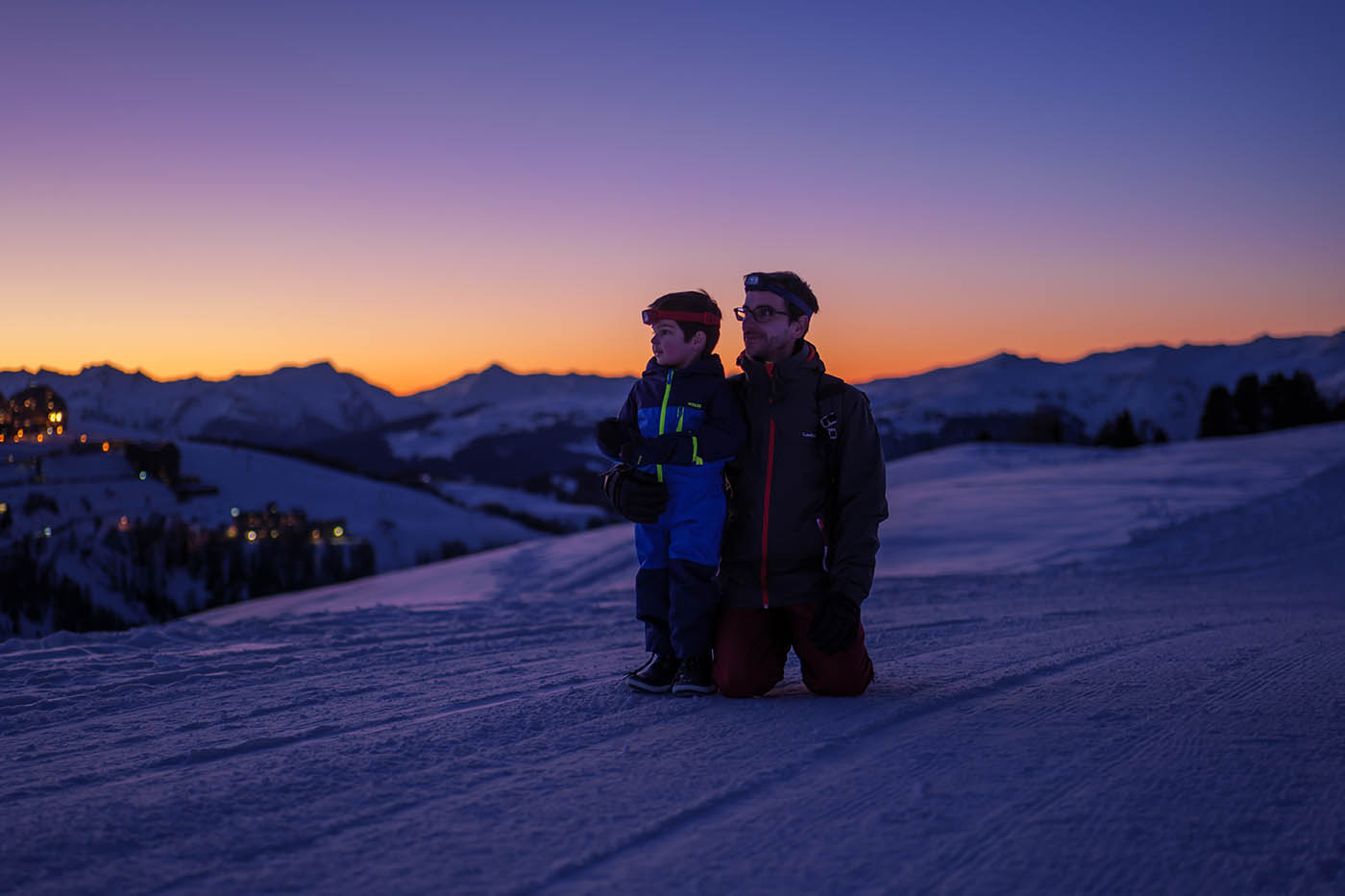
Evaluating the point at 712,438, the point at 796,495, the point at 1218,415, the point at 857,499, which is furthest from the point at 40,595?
the point at 1218,415

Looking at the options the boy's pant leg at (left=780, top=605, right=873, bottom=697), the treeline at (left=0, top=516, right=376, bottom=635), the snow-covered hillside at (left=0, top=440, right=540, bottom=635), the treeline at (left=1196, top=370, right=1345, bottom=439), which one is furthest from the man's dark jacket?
the treeline at (left=1196, top=370, right=1345, bottom=439)

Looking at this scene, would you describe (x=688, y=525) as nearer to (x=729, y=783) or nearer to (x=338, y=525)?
(x=729, y=783)

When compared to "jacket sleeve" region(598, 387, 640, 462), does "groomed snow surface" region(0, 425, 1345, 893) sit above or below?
below

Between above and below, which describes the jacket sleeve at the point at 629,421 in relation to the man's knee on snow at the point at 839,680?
above

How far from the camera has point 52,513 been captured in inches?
838

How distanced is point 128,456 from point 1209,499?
2665cm

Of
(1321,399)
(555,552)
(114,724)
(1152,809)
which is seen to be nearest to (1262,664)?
(1152,809)

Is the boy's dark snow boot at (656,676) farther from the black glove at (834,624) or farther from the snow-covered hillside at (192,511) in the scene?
the snow-covered hillside at (192,511)

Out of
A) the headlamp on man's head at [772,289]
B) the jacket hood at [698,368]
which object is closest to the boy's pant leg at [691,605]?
the jacket hood at [698,368]

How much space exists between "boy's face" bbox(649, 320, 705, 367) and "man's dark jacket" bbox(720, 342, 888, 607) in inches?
12.8

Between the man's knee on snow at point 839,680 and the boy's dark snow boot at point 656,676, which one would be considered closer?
the man's knee on snow at point 839,680

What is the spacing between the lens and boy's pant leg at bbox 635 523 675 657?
412 cm

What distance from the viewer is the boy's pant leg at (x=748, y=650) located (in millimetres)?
3953

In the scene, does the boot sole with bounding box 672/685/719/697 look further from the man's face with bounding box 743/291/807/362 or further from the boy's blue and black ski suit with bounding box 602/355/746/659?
the man's face with bounding box 743/291/807/362
